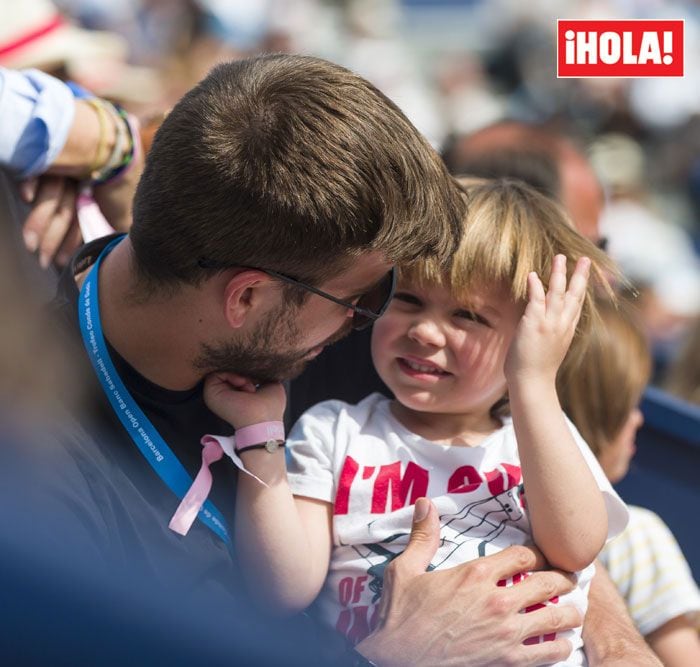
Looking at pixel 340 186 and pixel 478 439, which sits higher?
pixel 340 186

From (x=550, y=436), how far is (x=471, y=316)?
0.28 m

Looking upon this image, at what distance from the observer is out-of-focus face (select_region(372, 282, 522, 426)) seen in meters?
1.95

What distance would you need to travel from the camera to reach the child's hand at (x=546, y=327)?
1.82 meters

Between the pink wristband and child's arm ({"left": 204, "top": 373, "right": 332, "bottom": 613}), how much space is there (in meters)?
0.01

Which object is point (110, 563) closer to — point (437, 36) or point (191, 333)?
point (191, 333)

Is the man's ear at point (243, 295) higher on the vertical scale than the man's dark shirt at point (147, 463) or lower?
higher

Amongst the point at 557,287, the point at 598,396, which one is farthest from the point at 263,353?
the point at 598,396

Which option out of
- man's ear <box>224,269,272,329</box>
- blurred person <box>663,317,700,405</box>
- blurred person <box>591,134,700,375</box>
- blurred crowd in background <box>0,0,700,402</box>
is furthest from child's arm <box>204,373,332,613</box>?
blurred person <box>591,134,700,375</box>

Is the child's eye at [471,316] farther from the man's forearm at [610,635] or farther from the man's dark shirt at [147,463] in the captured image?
the man's forearm at [610,635]

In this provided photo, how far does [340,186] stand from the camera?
167 cm

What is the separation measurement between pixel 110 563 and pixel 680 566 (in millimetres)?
1932

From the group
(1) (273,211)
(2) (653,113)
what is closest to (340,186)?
(1) (273,211)

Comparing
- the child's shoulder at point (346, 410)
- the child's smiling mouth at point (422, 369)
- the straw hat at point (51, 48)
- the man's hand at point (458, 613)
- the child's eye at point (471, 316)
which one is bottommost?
the man's hand at point (458, 613)

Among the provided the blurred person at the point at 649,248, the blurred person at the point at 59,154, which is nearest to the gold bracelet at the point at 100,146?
the blurred person at the point at 59,154
